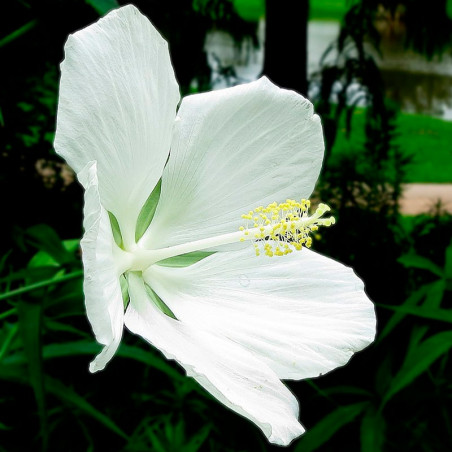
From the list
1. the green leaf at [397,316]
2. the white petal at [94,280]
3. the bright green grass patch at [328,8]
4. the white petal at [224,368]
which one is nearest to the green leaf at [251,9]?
the bright green grass patch at [328,8]

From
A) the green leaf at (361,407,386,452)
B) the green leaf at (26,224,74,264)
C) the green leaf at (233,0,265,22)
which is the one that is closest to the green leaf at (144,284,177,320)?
the green leaf at (26,224,74,264)

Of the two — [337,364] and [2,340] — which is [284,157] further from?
[2,340]

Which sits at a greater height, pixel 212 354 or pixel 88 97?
pixel 88 97

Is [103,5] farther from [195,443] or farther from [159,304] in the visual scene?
[195,443]

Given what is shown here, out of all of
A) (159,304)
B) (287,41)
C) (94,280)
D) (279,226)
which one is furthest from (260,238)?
(287,41)

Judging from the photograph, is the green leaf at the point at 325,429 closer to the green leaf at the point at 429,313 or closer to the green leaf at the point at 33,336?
the green leaf at the point at 429,313

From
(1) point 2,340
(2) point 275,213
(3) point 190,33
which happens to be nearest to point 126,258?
(2) point 275,213

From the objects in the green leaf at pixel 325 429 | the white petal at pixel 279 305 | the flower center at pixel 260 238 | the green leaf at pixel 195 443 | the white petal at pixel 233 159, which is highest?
the white petal at pixel 233 159
